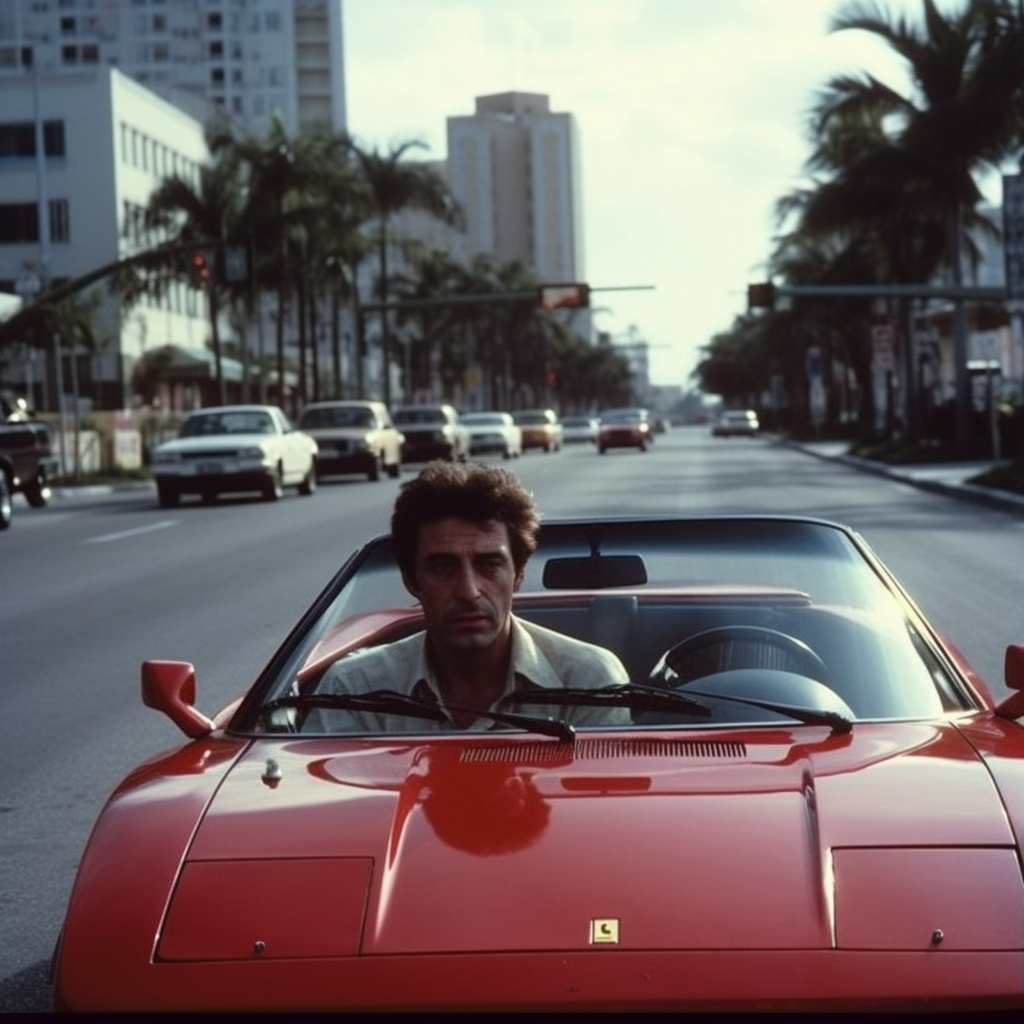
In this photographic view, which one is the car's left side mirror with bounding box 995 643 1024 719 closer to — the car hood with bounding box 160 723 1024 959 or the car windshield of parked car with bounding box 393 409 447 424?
the car hood with bounding box 160 723 1024 959

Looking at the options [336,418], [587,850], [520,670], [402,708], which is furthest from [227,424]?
[587,850]

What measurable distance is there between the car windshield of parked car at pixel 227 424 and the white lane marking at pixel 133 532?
21.7 ft

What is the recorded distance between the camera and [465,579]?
4.80 metres

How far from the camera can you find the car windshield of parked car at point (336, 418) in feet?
158

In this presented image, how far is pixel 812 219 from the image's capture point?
5216 cm

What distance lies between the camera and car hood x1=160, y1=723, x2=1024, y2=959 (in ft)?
11.6

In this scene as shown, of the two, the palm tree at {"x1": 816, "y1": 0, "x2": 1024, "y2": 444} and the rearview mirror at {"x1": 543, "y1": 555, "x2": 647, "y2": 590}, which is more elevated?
the palm tree at {"x1": 816, "y1": 0, "x2": 1024, "y2": 444}

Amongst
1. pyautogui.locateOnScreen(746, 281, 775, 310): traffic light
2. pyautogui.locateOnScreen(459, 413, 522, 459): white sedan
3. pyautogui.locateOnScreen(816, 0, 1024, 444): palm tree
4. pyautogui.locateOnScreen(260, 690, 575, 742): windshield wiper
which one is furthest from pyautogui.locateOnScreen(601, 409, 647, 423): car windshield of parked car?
pyautogui.locateOnScreen(260, 690, 575, 742): windshield wiper

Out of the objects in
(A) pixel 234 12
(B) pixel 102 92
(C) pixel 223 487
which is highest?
(A) pixel 234 12

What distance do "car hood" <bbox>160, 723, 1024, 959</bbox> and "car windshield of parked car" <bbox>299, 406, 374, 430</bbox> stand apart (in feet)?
144

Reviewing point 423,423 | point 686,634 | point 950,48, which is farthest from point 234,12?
point 686,634

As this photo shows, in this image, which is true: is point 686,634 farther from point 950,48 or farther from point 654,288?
point 654,288

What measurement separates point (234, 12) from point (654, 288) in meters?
114

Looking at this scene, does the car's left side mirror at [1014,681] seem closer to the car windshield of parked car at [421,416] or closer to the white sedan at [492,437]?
the car windshield of parked car at [421,416]
